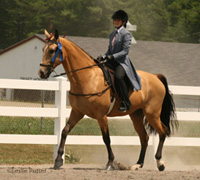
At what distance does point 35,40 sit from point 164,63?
36.9 feet

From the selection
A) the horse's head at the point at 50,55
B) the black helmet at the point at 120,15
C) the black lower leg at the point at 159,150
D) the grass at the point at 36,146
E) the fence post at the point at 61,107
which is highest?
the black helmet at the point at 120,15

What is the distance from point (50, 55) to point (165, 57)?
33215mm

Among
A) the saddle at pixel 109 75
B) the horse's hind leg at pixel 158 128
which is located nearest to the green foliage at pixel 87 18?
the horse's hind leg at pixel 158 128

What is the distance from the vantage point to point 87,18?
217 feet

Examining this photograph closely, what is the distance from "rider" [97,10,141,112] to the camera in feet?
29.9

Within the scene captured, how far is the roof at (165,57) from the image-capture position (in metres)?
38.4

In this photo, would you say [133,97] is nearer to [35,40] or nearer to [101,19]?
[35,40]

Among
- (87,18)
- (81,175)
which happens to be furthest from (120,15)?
(87,18)

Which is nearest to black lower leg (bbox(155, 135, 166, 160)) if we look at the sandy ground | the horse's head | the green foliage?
the sandy ground

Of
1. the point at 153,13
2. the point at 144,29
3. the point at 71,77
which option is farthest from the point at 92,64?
the point at 153,13

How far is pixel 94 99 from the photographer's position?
871 centimetres

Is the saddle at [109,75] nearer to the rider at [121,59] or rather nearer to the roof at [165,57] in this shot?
the rider at [121,59]

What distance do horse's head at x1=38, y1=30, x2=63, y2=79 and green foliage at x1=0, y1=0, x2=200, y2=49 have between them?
5519cm

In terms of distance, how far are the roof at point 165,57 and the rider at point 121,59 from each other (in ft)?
92.2
